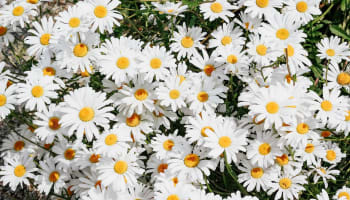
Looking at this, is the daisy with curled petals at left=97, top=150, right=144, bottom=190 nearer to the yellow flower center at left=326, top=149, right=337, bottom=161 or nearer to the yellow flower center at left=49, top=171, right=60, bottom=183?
the yellow flower center at left=49, top=171, right=60, bottom=183

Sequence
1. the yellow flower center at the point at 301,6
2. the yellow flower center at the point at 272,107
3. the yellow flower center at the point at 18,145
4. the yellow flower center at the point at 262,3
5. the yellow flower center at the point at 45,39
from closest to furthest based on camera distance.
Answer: the yellow flower center at the point at 272,107, the yellow flower center at the point at 262,3, the yellow flower center at the point at 301,6, the yellow flower center at the point at 45,39, the yellow flower center at the point at 18,145

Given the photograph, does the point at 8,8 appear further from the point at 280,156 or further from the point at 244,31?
the point at 280,156

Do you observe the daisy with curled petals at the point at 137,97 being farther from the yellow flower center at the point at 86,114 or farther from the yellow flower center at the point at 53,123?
the yellow flower center at the point at 53,123

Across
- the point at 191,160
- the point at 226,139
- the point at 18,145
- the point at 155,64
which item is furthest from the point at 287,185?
the point at 18,145

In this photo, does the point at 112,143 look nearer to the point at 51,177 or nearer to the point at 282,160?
the point at 51,177

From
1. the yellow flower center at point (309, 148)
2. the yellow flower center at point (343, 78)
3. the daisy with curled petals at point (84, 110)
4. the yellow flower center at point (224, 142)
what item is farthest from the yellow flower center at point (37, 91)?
the yellow flower center at point (343, 78)

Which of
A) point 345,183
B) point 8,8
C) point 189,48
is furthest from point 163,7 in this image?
point 345,183

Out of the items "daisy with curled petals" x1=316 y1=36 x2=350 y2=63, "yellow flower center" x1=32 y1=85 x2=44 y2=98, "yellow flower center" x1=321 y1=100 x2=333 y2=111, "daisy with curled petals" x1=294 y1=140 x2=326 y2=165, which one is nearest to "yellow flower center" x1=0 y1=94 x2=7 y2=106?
"yellow flower center" x1=32 y1=85 x2=44 y2=98
